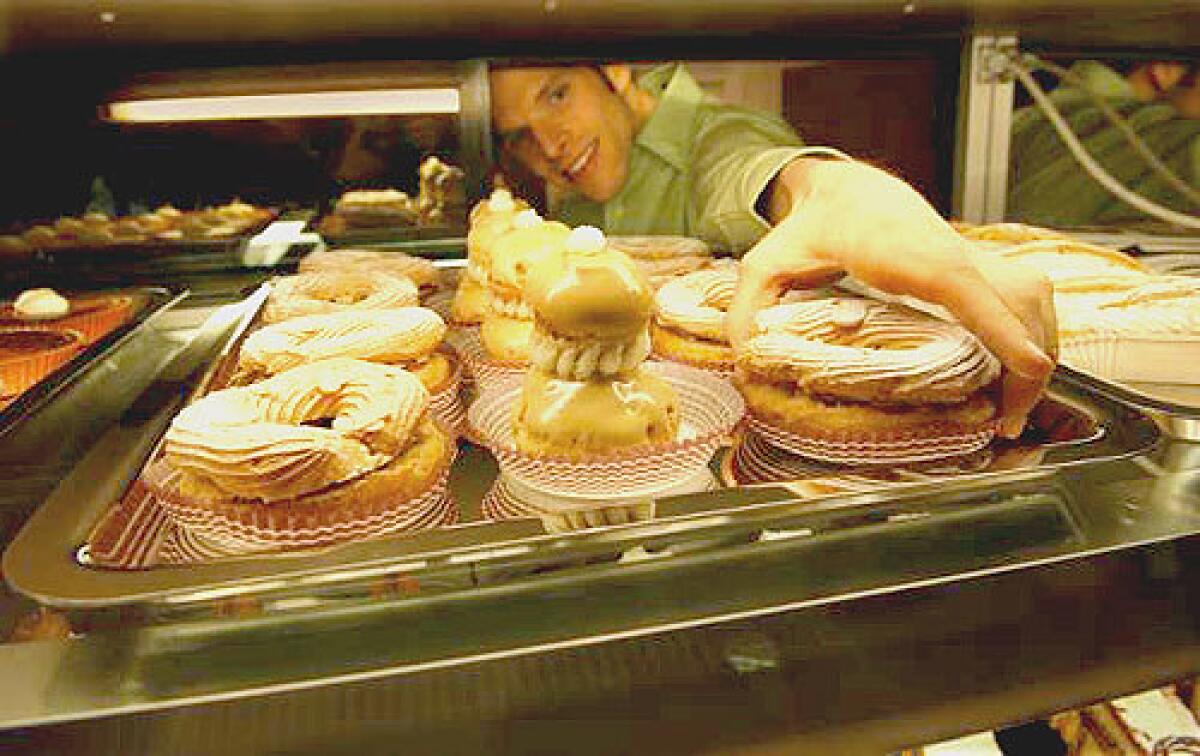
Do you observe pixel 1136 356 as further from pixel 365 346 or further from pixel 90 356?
pixel 90 356

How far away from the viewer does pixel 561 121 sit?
179 centimetres

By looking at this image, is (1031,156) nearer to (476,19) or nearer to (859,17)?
(859,17)

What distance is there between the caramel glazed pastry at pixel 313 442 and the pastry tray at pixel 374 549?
0.08m

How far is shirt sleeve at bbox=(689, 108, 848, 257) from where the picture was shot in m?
1.68

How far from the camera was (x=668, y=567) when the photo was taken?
83 cm

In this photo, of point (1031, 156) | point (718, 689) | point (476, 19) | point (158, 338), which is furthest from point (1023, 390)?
point (158, 338)

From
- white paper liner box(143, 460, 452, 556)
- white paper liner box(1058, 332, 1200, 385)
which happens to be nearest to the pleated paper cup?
white paper liner box(143, 460, 452, 556)

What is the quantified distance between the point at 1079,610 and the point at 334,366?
2.55 ft

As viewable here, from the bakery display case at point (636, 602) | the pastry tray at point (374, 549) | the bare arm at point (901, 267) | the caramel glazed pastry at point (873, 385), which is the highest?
the bare arm at point (901, 267)

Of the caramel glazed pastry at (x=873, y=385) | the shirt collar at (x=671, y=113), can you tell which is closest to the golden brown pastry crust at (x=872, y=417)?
the caramel glazed pastry at (x=873, y=385)

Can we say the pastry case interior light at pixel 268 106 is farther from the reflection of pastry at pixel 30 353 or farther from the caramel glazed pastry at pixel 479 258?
the reflection of pastry at pixel 30 353

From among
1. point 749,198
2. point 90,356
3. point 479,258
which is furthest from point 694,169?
point 90,356

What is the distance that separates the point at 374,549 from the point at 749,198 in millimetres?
1082

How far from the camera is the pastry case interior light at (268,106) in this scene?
1.66m
